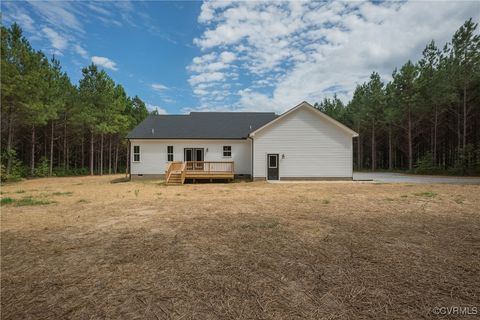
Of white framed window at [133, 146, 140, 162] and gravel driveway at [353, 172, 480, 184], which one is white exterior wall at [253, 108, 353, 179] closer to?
gravel driveway at [353, 172, 480, 184]

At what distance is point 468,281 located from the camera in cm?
320

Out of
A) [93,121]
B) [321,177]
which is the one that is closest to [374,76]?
[321,177]

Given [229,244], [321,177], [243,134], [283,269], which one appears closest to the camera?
[283,269]

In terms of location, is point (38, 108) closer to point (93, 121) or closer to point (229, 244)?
point (93, 121)

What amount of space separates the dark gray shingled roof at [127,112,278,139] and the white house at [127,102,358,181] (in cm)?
9

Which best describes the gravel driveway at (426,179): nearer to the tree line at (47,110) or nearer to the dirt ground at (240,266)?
the dirt ground at (240,266)

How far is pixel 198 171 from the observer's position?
1898 centimetres

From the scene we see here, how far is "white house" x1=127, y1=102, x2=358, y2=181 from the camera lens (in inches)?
749

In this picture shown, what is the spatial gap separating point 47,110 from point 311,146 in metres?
24.1

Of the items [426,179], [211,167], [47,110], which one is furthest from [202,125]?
[426,179]

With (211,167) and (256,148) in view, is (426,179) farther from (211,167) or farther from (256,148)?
(211,167)

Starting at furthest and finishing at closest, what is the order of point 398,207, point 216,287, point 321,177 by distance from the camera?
point 321,177 < point 398,207 < point 216,287

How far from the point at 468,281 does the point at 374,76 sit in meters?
40.5

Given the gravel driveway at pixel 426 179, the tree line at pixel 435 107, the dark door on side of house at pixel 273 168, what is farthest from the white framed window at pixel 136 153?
the tree line at pixel 435 107
